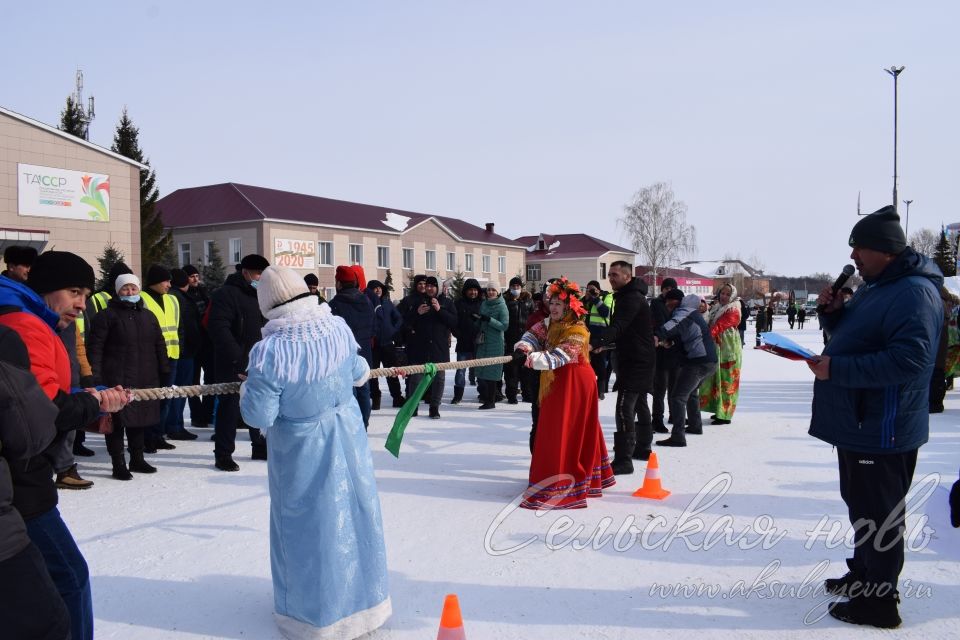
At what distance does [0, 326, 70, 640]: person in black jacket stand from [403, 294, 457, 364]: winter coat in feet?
25.3

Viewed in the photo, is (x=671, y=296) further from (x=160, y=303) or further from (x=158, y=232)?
(x=158, y=232)

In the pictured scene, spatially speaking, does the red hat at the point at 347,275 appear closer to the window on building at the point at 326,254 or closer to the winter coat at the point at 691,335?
the winter coat at the point at 691,335

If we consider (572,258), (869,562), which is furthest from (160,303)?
(572,258)

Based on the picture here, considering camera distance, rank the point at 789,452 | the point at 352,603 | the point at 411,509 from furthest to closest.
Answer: the point at 789,452 < the point at 411,509 < the point at 352,603

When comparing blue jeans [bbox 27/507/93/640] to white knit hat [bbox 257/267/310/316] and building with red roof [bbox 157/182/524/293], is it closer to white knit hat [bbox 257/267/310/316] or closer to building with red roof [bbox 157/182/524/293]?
white knit hat [bbox 257/267/310/316]

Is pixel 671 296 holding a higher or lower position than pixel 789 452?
higher

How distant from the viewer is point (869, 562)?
135 inches

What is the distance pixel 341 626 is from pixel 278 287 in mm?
1636

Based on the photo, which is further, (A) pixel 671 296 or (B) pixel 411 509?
(A) pixel 671 296

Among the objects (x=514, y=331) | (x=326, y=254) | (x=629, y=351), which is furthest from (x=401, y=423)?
(x=326, y=254)

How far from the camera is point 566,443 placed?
17.9ft

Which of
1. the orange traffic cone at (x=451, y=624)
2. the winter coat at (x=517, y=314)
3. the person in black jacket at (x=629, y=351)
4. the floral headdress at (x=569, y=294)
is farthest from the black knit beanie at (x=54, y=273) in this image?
the winter coat at (x=517, y=314)

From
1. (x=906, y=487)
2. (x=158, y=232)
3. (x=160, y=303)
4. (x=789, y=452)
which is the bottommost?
(x=789, y=452)

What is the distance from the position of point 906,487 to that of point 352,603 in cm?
276
